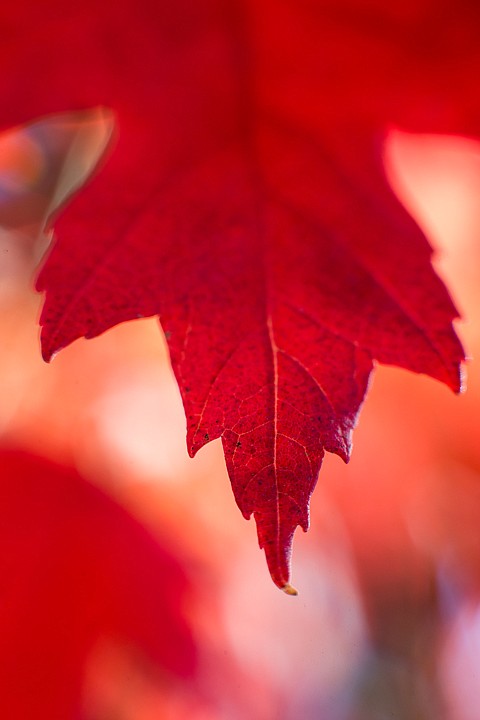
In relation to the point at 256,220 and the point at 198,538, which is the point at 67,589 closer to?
the point at 198,538

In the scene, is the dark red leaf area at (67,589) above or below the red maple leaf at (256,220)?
below

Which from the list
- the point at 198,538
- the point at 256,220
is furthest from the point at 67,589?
the point at 256,220

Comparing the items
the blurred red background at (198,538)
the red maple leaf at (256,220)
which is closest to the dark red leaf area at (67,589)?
the blurred red background at (198,538)

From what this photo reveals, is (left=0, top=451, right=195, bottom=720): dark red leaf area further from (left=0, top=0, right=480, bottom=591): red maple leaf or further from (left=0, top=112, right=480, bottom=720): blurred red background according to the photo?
(left=0, top=0, right=480, bottom=591): red maple leaf

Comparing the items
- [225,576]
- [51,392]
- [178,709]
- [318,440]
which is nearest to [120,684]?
[178,709]

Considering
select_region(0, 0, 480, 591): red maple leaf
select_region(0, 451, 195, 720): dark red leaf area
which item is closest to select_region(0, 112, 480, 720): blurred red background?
select_region(0, 451, 195, 720): dark red leaf area

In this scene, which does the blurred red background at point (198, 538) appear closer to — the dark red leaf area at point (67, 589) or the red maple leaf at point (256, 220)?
the dark red leaf area at point (67, 589)
